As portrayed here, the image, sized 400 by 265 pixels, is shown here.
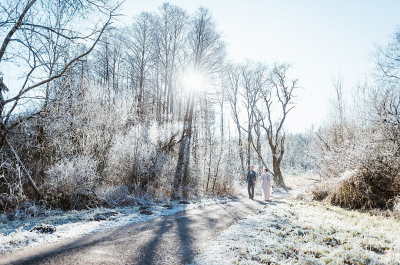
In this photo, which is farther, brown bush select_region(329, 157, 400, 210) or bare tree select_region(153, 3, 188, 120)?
bare tree select_region(153, 3, 188, 120)

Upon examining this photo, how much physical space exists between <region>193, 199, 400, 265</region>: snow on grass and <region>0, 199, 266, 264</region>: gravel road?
1.39ft

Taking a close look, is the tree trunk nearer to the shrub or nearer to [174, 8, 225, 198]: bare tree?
[174, 8, 225, 198]: bare tree

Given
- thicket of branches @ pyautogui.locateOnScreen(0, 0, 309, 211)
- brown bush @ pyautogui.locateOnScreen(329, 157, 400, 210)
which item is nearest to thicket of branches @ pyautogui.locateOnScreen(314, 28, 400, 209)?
brown bush @ pyautogui.locateOnScreen(329, 157, 400, 210)

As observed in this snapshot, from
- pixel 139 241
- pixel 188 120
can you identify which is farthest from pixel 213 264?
pixel 188 120

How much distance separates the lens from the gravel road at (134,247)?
3.78 meters

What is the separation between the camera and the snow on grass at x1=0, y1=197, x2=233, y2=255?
4312 mm

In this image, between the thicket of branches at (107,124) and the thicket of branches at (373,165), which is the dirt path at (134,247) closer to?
the thicket of branches at (107,124)

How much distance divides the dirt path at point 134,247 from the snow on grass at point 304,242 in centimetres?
42

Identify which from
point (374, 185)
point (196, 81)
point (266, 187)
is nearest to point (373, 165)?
point (374, 185)

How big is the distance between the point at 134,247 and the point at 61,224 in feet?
9.09

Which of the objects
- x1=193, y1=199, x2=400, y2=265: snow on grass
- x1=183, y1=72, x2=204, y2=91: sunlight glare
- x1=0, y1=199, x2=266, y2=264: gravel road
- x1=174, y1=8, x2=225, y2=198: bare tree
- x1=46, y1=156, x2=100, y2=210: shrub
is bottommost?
x1=193, y1=199, x2=400, y2=265: snow on grass

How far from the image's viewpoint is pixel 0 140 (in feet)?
21.3

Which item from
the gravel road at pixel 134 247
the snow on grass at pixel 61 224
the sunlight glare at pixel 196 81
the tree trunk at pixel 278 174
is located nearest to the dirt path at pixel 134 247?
the gravel road at pixel 134 247

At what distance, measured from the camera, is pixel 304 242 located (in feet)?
17.7
